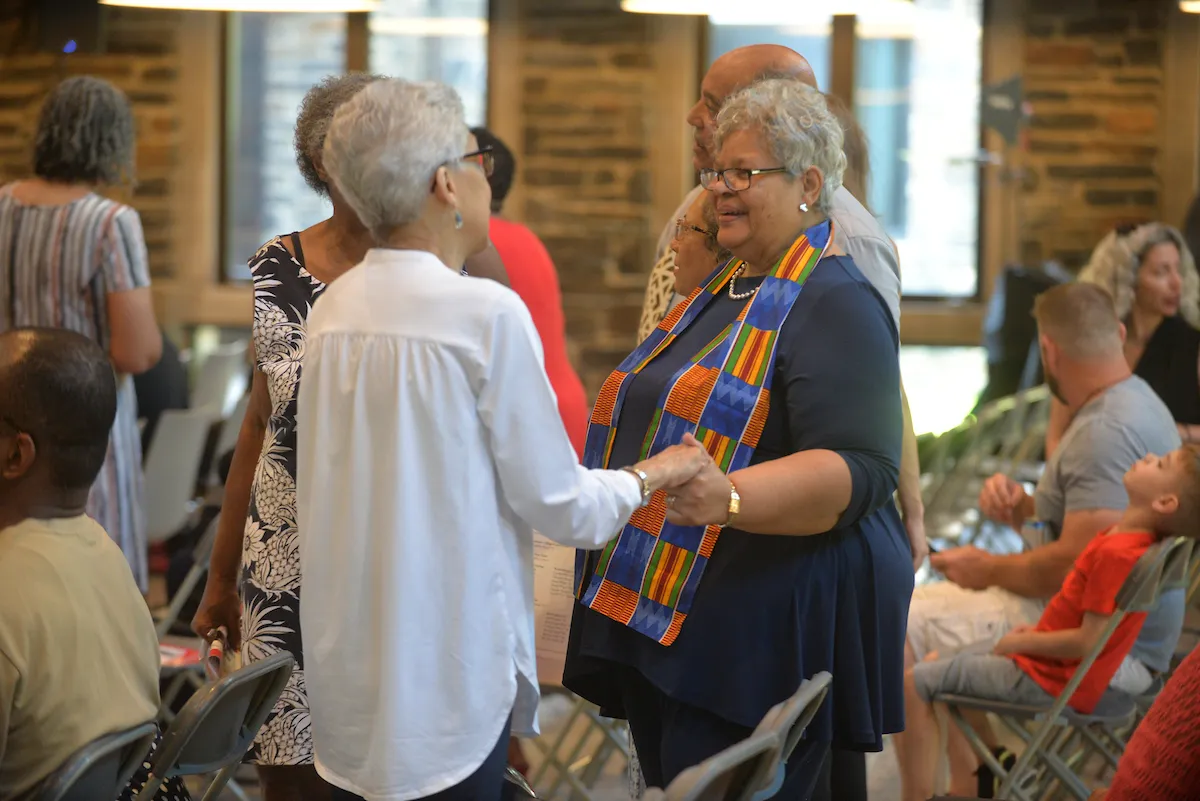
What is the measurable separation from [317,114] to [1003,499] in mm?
2128

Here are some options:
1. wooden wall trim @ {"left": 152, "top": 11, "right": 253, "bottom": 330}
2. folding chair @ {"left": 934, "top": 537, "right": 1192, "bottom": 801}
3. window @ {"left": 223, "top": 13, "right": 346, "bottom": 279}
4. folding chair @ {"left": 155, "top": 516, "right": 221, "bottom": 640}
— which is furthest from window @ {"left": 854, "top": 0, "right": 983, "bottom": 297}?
folding chair @ {"left": 155, "top": 516, "right": 221, "bottom": 640}

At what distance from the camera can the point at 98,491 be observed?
3.35m

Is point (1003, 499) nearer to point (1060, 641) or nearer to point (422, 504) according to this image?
point (1060, 641)

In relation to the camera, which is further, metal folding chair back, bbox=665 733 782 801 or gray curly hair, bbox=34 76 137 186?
gray curly hair, bbox=34 76 137 186

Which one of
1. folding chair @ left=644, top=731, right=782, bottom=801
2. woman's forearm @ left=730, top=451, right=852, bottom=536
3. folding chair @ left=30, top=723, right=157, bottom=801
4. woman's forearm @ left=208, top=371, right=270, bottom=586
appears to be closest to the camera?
folding chair @ left=644, top=731, right=782, bottom=801

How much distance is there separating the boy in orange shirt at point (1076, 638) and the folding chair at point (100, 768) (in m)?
1.86

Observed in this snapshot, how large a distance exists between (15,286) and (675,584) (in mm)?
2095

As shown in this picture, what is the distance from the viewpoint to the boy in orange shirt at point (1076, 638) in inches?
118

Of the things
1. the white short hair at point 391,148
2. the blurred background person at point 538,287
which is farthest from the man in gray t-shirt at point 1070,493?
the white short hair at point 391,148

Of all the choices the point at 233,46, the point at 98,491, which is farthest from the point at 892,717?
the point at 233,46

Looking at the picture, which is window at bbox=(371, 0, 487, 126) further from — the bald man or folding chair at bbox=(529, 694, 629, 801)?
the bald man

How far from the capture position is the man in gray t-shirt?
10.8 ft

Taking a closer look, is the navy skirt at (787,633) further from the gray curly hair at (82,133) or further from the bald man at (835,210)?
the gray curly hair at (82,133)

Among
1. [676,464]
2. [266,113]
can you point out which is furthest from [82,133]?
[266,113]
